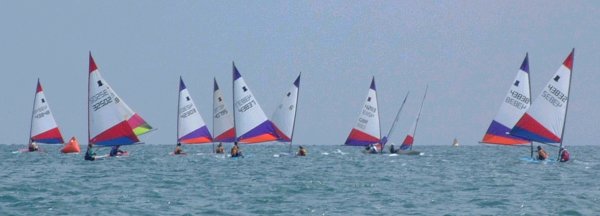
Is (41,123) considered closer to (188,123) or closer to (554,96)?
(188,123)

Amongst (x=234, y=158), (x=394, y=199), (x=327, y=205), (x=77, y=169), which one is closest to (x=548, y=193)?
(x=394, y=199)

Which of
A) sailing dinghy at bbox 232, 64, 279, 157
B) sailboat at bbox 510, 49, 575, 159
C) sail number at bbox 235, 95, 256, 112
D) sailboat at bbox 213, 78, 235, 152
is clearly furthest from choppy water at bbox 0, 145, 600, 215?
sailboat at bbox 213, 78, 235, 152

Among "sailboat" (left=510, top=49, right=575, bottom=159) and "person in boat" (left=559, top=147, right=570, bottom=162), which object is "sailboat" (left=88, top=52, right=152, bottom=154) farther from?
"person in boat" (left=559, top=147, right=570, bottom=162)

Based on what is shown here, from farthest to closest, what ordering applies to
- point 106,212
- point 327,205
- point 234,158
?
point 234,158 → point 327,205 → point 106,212

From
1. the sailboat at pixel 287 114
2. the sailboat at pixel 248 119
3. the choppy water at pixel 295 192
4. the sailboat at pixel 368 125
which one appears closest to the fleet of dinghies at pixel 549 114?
the choppy water at pixel 295 192

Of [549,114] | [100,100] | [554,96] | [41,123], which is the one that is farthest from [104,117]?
[41,123]

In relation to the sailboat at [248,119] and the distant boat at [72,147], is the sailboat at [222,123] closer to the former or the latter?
the sailboat at [248,119]

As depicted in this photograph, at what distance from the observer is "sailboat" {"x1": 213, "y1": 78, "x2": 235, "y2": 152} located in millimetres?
82750

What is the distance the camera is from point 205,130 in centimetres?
8456

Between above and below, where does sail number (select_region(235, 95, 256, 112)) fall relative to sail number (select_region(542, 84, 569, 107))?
above

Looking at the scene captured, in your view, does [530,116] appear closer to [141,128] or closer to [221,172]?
[221,172]

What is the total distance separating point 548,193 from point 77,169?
86.7 ft

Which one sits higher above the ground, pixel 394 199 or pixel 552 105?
pixel 552 105

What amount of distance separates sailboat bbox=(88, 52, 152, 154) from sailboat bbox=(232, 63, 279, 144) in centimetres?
1169
